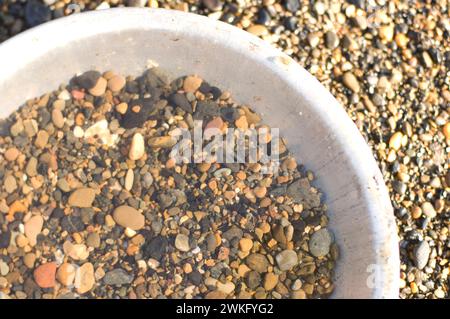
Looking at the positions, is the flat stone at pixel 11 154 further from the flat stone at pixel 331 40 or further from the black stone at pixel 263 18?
the flat stone at pixel 331 40

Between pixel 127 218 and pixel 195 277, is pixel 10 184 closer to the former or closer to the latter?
pixel 127 218

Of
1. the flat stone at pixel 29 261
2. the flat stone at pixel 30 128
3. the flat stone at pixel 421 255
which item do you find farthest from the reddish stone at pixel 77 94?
the flat stone at pixel 421 255

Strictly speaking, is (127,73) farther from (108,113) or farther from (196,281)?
(196,281)

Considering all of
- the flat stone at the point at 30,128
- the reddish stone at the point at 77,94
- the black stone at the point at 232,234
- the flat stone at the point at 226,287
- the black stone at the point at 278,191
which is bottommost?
the flat stone at the point at 226,287

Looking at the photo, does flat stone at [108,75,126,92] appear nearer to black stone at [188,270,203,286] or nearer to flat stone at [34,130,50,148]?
flat stone at [34,130,50,148]

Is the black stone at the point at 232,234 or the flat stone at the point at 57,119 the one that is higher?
the flat stone at the point at 57,119

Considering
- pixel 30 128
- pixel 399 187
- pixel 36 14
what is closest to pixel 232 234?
pixel 399 187
